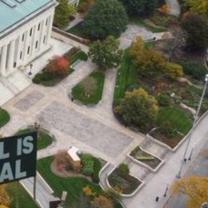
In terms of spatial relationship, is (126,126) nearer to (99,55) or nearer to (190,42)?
(99,55)

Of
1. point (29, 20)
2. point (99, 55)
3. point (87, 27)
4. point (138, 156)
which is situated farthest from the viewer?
point (87, 27)

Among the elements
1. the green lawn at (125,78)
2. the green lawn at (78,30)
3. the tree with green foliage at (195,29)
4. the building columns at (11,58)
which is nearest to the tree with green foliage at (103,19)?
the green lawn at (78,30)

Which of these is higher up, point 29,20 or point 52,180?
point 29,20

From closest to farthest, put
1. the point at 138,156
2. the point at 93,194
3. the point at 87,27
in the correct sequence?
1. the point at 93,194
2. the point at 138,156
3. the point at 87,27

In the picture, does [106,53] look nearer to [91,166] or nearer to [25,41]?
[25,41]

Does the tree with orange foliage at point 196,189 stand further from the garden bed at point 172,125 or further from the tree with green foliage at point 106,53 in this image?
the tree with green foliage at point 106,53

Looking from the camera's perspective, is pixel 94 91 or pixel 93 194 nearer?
pixel 93 194

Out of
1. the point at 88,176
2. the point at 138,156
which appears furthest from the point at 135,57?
the point at 88,176

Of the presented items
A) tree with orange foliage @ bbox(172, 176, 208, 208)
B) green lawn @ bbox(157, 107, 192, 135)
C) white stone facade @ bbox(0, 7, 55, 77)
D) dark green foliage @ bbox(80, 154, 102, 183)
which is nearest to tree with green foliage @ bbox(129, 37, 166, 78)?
green lawn @ bbox(157, 107, 192, 135)
